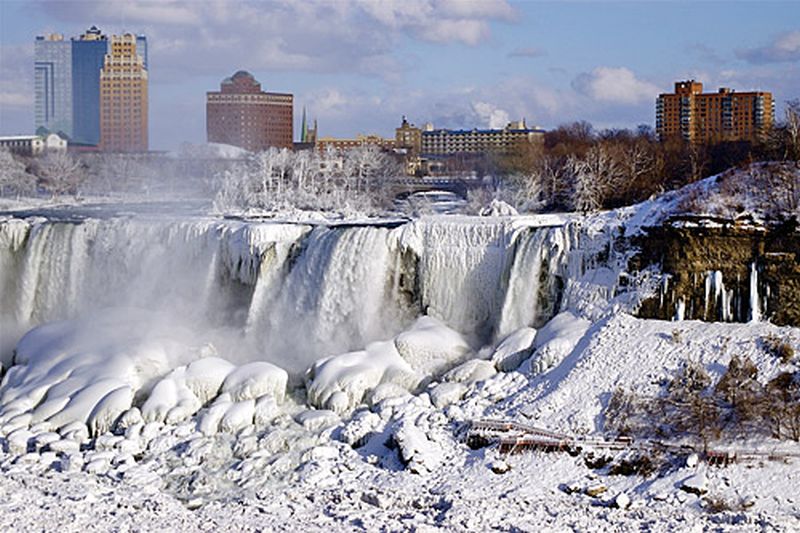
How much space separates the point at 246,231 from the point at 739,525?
1453 cm

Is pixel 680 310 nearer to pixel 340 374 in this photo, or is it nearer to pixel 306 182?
pixel 340 374

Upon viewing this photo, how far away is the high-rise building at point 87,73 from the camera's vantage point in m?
182

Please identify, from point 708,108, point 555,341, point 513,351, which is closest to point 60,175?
point 708,108

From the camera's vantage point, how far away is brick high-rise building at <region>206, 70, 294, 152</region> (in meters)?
84.4

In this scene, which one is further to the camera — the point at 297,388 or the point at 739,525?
the point at 297,388

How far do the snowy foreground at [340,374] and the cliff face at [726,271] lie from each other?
0.49 metres

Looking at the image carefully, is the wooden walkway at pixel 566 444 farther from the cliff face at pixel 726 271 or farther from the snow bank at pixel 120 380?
the snow bank at pixel 120 380

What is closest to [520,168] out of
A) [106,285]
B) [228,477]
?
[106,285]

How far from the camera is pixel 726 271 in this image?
2042cm

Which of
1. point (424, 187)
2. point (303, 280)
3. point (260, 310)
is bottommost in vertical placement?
point (260, 310)

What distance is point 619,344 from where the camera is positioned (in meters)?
19.7

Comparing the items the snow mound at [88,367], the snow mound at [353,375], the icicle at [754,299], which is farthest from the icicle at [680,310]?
the snow mound at [88,367]

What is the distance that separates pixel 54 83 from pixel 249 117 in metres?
112

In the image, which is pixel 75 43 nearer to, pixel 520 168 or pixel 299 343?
pixel 520 168
